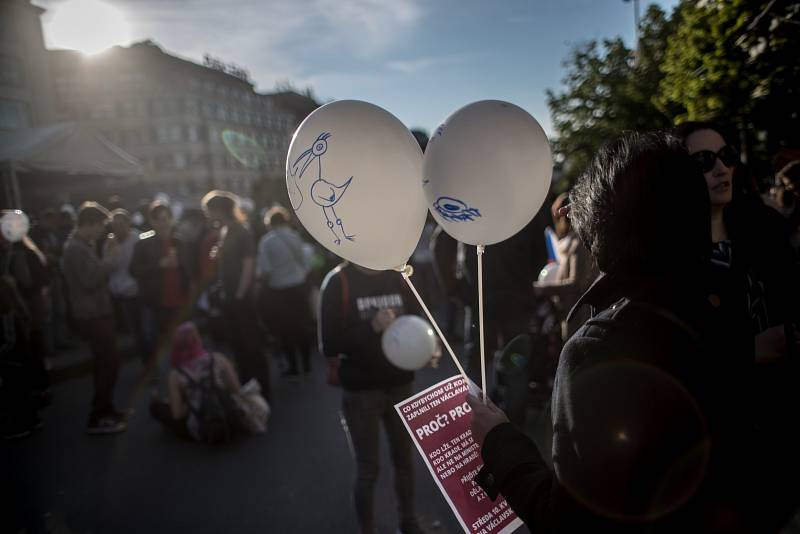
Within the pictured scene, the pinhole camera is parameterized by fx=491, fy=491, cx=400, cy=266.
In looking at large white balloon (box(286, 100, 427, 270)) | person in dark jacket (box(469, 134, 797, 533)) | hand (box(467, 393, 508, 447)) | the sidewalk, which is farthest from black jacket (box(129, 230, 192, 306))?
person in dark jacket (box(469, 134, 797, 533))

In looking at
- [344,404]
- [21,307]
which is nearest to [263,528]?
[344,404]

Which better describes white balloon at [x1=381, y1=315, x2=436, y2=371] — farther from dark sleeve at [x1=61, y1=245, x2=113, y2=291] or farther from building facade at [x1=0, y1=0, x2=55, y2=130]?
building facade at [x1=0, y1=0, x2=55, y2=130]

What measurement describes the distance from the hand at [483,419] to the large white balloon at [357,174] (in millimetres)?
646

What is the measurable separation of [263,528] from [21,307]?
3.01 meters

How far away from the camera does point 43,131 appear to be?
293 inches

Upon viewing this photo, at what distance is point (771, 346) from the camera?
158 centimetres

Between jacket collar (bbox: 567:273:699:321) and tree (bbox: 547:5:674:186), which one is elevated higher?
tree (bbox: 547:5:674:186)

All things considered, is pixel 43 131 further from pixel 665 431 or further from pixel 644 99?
pixel 644 99

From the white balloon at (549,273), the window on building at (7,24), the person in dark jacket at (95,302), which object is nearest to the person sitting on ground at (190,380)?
the person in dark jacket at (95,302)

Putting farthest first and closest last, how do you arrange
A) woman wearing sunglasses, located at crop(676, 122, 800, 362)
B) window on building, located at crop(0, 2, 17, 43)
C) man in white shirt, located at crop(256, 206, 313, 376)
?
window on building, located at crop(0, 2, 17, 43)
man in white shirt, located at crop(256, 206, 313, 376)
woman wearing sunglasses, located at crop(676, 122, 800, 362)

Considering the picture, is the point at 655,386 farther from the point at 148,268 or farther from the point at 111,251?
the point at 148,268

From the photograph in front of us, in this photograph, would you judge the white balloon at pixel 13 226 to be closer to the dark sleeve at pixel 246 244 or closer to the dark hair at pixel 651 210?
the dark sleeve at pixel 246 244

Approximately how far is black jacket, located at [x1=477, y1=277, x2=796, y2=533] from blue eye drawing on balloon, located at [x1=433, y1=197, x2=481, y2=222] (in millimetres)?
605

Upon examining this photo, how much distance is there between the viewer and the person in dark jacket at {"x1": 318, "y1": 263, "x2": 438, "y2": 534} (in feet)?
7.57
